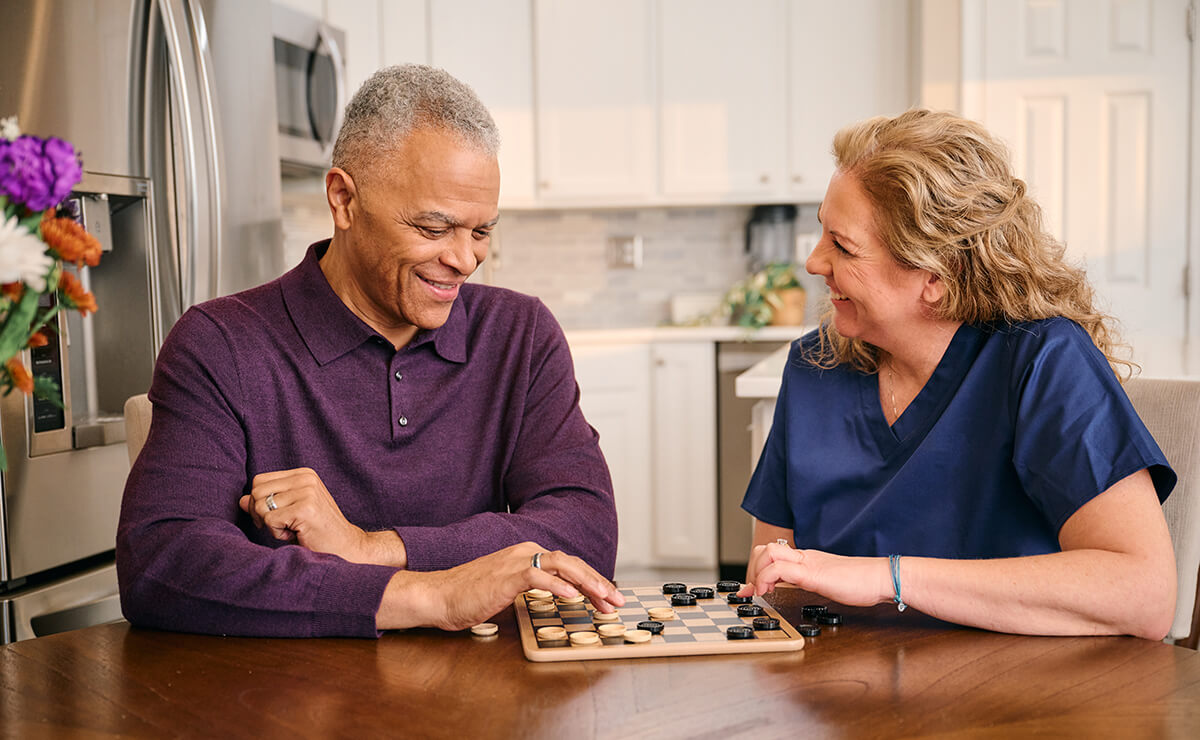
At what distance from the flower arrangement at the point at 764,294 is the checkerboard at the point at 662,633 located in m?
3.29

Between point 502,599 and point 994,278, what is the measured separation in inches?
31.7

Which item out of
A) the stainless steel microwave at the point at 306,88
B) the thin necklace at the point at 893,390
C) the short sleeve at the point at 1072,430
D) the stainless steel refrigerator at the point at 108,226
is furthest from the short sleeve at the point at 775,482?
the stainless steel microwave at the point at 306,88

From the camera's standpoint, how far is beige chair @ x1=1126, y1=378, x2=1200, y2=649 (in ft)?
4.66

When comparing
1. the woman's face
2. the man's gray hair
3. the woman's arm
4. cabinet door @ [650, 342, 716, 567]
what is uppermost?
the man's gray hair

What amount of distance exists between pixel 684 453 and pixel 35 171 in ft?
12.0

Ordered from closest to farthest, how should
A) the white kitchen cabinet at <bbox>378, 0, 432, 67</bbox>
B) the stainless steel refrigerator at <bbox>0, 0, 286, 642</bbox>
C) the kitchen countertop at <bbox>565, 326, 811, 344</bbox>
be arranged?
the stainless steel refrigerator at <bbox>0, 0, 286, 642</bbox>
the kitchen countertop at <bbox>565, 326, 811, 344</bbox>
the white kitchen cabinet at <bbox>378, 0, 432, 67</bbox>

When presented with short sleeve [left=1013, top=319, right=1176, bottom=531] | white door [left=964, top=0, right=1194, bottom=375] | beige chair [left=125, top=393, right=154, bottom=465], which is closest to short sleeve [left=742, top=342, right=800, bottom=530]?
short sleeve [left=1013, top=319, right=1176, bottom=531]

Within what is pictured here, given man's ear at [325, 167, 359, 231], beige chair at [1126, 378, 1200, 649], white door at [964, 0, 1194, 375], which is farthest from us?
white door at [964, 0, 1194, 375]

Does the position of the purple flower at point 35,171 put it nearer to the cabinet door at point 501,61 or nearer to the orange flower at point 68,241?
the orange flower at point 68,241

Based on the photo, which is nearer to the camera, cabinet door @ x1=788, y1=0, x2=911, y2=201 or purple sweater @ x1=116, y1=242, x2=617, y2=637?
purple sweater @ x1=116, y1=242, x2=617, y2=637

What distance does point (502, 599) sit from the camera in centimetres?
116

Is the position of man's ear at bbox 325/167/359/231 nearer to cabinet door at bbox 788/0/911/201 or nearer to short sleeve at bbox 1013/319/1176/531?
short sleeve at bbox 1013/319/1176/531

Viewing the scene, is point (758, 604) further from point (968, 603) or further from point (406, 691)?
point (406, 691)

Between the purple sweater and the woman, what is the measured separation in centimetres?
33
